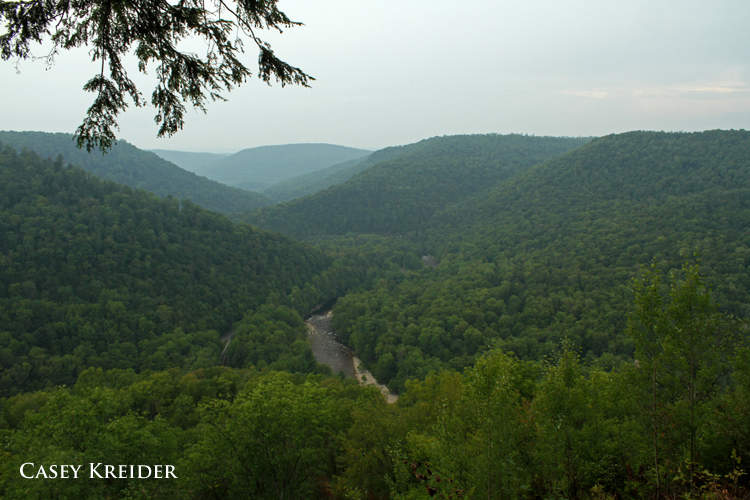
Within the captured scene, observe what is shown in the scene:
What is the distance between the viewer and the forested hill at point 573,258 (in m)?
50.2

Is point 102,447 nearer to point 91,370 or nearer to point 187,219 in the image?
point 91,370

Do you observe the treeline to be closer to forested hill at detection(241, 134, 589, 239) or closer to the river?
the river

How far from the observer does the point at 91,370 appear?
40.4 m

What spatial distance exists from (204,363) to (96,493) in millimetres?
39322

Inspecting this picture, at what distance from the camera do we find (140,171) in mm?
167250

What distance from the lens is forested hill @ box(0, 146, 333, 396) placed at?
163 ft

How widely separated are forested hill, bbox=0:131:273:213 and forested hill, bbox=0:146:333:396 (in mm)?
76776

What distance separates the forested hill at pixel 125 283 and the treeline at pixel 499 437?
29405 mm

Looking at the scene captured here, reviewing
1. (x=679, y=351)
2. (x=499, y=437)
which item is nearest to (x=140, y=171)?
(x=499, y=437)

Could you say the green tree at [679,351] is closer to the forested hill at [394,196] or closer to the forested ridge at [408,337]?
the forested ridge at [408,337]

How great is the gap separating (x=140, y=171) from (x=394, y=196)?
115 m

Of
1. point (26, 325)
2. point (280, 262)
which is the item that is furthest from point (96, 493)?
point (280, 262)

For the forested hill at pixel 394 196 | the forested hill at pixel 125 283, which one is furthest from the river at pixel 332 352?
the forested hill at pixel 394 196

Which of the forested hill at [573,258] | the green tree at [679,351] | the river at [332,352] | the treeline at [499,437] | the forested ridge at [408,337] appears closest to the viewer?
the green tree at [679,351]
